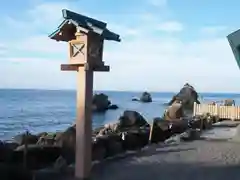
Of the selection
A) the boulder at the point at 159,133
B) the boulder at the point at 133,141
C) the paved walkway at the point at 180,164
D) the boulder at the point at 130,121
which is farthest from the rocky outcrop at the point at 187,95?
the paved walkway at the point at 180,164

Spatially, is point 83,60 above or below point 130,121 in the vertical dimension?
above

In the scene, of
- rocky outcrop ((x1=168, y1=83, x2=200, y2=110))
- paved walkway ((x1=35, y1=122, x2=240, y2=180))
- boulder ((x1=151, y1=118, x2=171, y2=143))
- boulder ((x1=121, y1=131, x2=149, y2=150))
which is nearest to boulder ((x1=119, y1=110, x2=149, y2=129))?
boulder ((x1=151, y1=118, x2=171, y2=143))

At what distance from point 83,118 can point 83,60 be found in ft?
3.66

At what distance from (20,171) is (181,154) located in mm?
5889

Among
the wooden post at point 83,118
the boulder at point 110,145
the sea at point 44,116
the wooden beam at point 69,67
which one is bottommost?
the sea at point 44,116

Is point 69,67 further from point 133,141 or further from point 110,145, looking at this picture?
point 133,141

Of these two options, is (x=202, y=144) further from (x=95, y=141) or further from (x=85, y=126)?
(x=85, y=126)

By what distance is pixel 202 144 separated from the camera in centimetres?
1557

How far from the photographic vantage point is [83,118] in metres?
8.22

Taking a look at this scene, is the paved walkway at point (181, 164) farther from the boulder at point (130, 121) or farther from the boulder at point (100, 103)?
the boulder at point (100, 103)

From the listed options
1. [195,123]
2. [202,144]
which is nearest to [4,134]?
[195,123]

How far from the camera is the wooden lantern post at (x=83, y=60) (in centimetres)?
818

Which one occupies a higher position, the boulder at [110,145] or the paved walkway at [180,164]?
the boulder at [110,145]

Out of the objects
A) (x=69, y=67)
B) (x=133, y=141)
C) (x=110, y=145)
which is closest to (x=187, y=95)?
(x=133, y=141)
